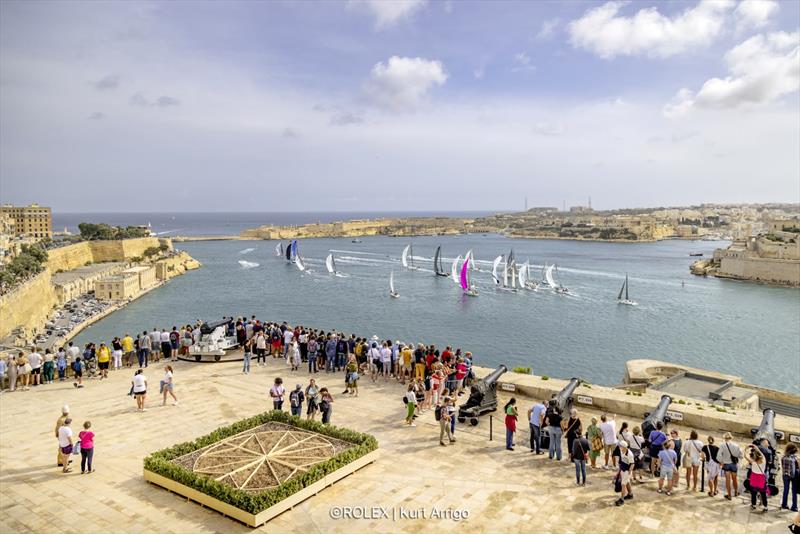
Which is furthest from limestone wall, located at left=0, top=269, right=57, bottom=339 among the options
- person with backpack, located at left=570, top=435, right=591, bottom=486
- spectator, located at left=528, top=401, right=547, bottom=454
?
person with backpack, located at left=570, top=435, right=591, bottom=486

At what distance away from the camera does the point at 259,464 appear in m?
7.17

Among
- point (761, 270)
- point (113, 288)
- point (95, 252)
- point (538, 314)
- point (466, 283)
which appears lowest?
point (538, 314)

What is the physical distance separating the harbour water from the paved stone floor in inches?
769

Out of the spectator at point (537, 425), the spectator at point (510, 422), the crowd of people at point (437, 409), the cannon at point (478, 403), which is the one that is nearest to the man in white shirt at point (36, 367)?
the crowd of people at point (437, 409)

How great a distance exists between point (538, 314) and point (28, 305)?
116ft

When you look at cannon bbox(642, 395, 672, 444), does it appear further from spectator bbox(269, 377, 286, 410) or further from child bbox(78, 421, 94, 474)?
child bbox(78, 421, 94, 474)

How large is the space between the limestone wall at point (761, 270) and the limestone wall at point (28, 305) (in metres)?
71.8

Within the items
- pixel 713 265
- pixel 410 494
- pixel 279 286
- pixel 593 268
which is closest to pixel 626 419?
pixel 410 494

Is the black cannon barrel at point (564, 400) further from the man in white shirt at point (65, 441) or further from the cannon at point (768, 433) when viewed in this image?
the man in white shirt at point (65, 441)

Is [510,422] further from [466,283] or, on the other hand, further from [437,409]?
[466,283]

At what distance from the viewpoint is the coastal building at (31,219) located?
8925 centimetres

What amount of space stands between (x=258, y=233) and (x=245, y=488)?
130 metres

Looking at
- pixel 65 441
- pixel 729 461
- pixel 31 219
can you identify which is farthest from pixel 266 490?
pixel 31 219

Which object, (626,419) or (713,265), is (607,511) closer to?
(626,419)
